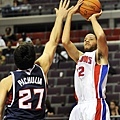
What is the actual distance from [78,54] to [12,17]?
1508 cm

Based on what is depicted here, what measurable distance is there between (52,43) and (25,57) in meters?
0.59

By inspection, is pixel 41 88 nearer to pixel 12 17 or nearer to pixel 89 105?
pixel 89 105

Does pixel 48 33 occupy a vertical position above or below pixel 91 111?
above

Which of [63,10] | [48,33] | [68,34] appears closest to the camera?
[63,10]

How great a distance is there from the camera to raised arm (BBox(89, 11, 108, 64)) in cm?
542

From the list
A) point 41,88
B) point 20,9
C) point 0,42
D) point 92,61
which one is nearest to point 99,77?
point 92,61

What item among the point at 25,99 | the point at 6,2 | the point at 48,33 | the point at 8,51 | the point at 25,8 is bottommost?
the point at 8,51

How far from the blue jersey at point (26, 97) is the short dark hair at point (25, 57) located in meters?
0.07

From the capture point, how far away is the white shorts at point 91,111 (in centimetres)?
550

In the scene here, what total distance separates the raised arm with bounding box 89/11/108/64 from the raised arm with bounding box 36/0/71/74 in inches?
22.6

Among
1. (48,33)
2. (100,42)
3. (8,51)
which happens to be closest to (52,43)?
(100,42)

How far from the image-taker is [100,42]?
5.43 m

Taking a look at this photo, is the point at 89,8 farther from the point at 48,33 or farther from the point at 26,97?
the point at 48,33

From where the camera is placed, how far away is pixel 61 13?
16.0 ft
